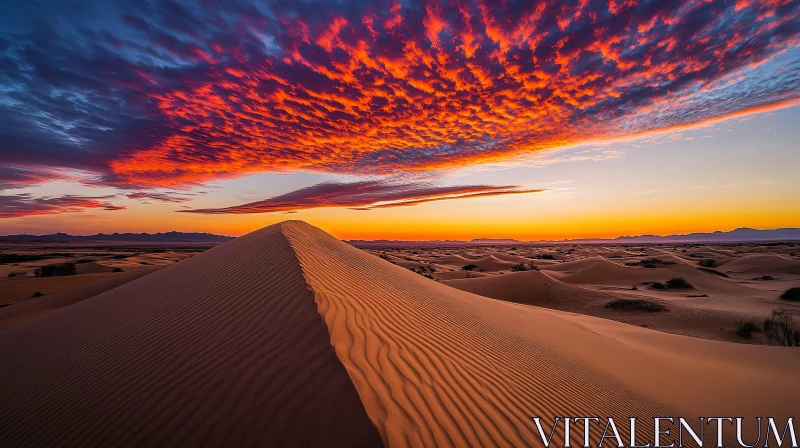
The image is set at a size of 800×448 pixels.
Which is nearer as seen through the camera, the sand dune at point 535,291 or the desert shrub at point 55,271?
the sand dune at point 535,291

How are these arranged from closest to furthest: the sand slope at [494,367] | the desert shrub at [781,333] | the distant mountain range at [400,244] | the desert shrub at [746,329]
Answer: the sand slope at [494,367] → the desert shrub at [781,333] → the desert shrub at [746,329] → the distant mountain range at [400,244]

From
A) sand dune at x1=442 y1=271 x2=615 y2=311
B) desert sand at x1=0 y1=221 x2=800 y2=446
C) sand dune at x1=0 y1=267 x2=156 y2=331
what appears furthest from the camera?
sand dune at x1=442 y1=271 x2=615 y2=311

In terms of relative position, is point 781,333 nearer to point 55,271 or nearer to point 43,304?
point 43,304

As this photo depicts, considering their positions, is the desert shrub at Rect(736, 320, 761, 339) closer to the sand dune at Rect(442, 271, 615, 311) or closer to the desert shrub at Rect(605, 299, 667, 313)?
the desert shrub at Rect(605, 299, 667, 313)

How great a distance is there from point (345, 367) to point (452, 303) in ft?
16.3

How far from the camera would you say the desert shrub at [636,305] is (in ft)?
42.8

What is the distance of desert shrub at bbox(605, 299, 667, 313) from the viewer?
514 inches

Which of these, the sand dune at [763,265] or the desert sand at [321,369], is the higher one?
the desert sand at [321,369]

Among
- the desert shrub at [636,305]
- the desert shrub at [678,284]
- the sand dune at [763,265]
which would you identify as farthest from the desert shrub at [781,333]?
the sand dune at [763,265]

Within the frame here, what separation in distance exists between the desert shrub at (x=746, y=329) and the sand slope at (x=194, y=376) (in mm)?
12579

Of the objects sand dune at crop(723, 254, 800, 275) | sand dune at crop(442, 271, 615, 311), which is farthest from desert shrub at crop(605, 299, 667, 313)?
sand dune at crop(723, 254, 800, 275)

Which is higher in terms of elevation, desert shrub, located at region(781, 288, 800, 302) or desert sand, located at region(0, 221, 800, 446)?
desert sand, located at region(0, 221, 800, 446)

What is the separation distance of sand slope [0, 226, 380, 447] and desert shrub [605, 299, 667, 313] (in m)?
13.7

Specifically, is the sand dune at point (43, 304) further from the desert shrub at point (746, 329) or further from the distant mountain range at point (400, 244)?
the distant mountain range at point (400, 244)
